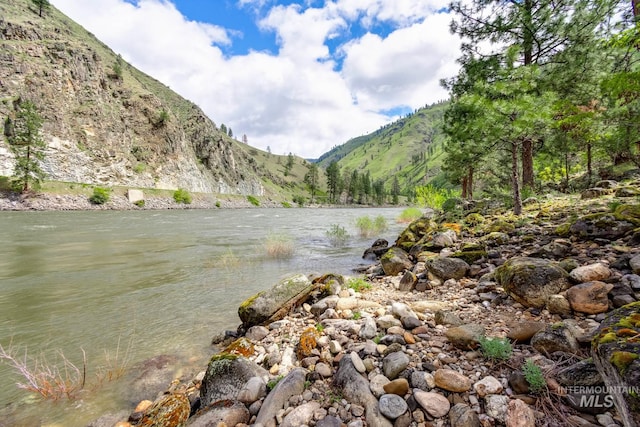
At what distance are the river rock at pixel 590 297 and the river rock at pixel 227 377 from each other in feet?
15.4

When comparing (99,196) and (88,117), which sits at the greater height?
(88,117)

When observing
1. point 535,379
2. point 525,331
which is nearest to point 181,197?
point 525,331

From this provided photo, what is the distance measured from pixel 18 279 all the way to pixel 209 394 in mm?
11258

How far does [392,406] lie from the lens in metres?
2.89

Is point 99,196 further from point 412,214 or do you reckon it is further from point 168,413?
point 168,413

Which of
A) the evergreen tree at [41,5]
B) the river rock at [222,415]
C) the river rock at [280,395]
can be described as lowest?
the river rock at [222,415]

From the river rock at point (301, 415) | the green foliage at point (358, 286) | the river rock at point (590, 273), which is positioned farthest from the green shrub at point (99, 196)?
the river rock at point (590, 273)

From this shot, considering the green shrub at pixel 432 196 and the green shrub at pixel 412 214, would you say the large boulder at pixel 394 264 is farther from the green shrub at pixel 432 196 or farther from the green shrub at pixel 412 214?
the green shrub at pixel 412 214

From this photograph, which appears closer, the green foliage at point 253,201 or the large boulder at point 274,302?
the large boulder at point 274,302

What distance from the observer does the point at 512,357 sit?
10.4 ft

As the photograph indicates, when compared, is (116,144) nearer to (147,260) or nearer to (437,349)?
(147,260)

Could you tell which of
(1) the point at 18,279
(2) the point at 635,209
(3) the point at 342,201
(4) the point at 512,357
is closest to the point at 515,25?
(2) the point at 635,209

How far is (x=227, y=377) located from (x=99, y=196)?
208ft

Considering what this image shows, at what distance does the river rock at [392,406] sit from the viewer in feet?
9.27
